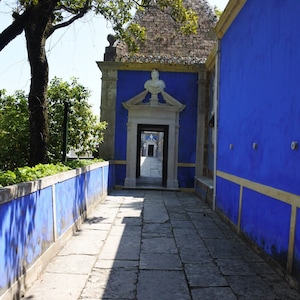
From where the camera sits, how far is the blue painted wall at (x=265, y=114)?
4520 mm

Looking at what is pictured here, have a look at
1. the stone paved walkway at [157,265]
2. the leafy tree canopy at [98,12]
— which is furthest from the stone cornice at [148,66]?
the stone paved walkway at [157,265]

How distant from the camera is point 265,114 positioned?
5504mm

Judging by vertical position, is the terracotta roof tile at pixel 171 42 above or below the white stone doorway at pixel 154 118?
above

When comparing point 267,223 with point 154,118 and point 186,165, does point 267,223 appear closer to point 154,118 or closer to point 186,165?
point 186,165

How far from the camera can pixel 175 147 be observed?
1356 centimetres

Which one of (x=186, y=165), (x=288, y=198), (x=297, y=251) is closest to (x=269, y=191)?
(x=288, y=198)

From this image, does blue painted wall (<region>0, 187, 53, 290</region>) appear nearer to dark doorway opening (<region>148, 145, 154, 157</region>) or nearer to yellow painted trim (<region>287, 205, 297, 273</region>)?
yellow painted trim (<region>287, 205, 297, 273</region>)

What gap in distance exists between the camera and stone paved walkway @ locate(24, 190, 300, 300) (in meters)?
3.90

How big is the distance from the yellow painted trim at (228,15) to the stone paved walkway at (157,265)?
183 inches

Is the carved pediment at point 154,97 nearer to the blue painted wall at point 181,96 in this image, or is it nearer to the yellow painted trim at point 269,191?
the blue painted wall at point 181,96

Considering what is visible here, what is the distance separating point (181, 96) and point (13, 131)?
21.4ft

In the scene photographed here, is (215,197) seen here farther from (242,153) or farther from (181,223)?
(242,153)

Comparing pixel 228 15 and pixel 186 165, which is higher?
pixel 228 15

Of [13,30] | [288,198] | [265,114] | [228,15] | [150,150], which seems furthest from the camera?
[150,150]
